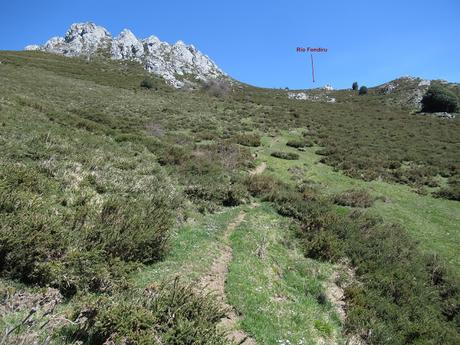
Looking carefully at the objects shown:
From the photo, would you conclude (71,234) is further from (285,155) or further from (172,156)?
(285,155)

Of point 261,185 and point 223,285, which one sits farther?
point 261,185

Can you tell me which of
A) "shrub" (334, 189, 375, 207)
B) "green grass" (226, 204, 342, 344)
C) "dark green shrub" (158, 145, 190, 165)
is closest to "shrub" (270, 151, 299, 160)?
"shrub" (334, 189, 375, 207)

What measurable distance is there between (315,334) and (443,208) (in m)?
15.8

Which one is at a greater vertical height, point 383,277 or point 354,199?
point 354,199

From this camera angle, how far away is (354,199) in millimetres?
19250

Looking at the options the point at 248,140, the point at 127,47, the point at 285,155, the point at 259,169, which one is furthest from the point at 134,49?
the point at 259,169

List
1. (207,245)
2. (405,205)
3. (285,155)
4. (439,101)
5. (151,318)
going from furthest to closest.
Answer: (439,101)
(285,155)
(405,205)
(207,245)
(151,318)

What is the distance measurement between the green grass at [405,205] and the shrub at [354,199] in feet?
1.48

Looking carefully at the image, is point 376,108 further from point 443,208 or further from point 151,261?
point 151,261

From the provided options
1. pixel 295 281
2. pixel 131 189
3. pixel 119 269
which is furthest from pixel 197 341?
pixel 131 189

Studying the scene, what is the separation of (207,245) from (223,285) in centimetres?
203

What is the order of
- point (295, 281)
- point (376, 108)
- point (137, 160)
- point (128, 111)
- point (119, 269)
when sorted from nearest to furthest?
point (119, 269), point (295, 281), point (137, 160), point (128, 111), point (376, 108)

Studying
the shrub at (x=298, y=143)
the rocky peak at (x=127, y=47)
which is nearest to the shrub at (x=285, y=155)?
the shrub at (x=298, y=143)

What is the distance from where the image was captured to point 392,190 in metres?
22.7
